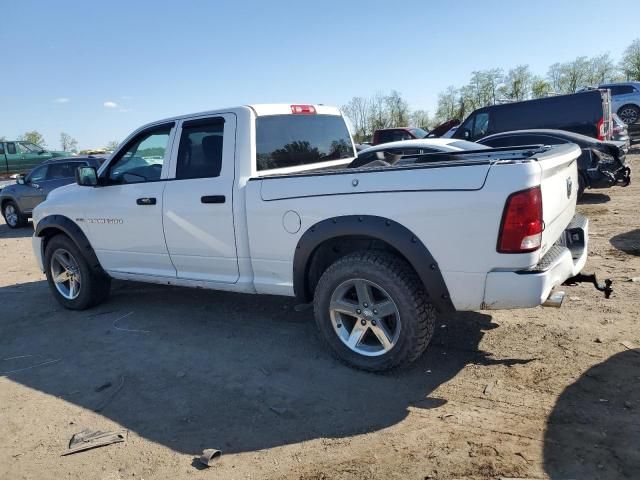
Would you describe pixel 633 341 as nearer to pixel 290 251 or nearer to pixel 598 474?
pixel 598 474

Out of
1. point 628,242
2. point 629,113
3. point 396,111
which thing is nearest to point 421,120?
point 396,111

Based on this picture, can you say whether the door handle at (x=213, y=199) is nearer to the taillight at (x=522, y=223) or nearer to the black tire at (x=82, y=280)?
the black tire at (x=82, y=280)

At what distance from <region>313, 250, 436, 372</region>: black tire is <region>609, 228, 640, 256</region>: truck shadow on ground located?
13.4 ft

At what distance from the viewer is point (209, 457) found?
2777 mm

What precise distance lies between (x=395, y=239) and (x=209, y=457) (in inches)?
67.6

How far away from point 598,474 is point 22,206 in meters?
13.4

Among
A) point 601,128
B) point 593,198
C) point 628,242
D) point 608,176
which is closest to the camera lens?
point 628,242

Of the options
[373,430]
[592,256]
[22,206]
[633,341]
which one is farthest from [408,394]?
[22,206]

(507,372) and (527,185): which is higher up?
(527,185)

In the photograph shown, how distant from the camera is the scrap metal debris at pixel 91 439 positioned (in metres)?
3.02

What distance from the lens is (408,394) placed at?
334 cm

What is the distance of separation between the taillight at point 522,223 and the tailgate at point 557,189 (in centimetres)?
9

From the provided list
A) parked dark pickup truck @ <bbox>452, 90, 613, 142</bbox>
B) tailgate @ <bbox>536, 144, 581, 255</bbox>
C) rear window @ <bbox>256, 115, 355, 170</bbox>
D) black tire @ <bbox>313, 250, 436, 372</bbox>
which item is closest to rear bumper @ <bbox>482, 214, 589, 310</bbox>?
tailgate @ <bbox>536, 144, 581, 255</bbox>

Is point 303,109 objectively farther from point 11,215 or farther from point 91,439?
point 11,215
